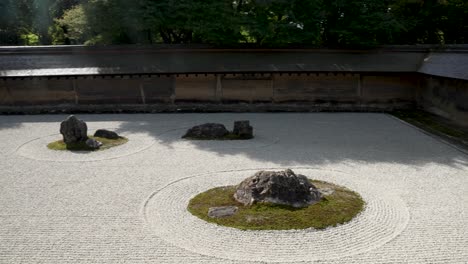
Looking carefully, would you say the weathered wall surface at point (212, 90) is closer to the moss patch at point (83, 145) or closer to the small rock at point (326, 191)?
the moss patch at point (83, 145)

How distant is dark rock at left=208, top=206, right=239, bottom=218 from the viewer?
726 centimetres

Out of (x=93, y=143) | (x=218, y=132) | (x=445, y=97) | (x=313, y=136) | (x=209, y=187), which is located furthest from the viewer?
(x=445, y=97)

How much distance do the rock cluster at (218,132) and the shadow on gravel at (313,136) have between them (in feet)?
1.34

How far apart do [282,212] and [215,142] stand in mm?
5991

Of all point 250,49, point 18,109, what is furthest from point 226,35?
point 18,109

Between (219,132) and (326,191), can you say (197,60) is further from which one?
(326,191)

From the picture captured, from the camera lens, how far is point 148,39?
2227 centimetres

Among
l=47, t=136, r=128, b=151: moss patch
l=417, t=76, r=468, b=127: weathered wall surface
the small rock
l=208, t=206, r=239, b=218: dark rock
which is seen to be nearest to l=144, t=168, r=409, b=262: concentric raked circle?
l=208, t=206, r=239, b=218: dark rock

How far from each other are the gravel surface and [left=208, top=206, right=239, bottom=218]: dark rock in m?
0.40

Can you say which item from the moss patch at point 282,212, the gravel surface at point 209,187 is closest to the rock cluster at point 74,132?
the gravel surface at point 209,187

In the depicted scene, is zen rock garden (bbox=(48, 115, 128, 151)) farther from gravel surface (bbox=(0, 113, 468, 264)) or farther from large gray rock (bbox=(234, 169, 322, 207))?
large gray rock (bbox=(234, 169, 322, 207))

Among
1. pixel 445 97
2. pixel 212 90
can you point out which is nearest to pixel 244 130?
pixel 212 90

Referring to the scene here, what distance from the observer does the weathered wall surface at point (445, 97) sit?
1538 cm

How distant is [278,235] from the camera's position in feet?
21.4
